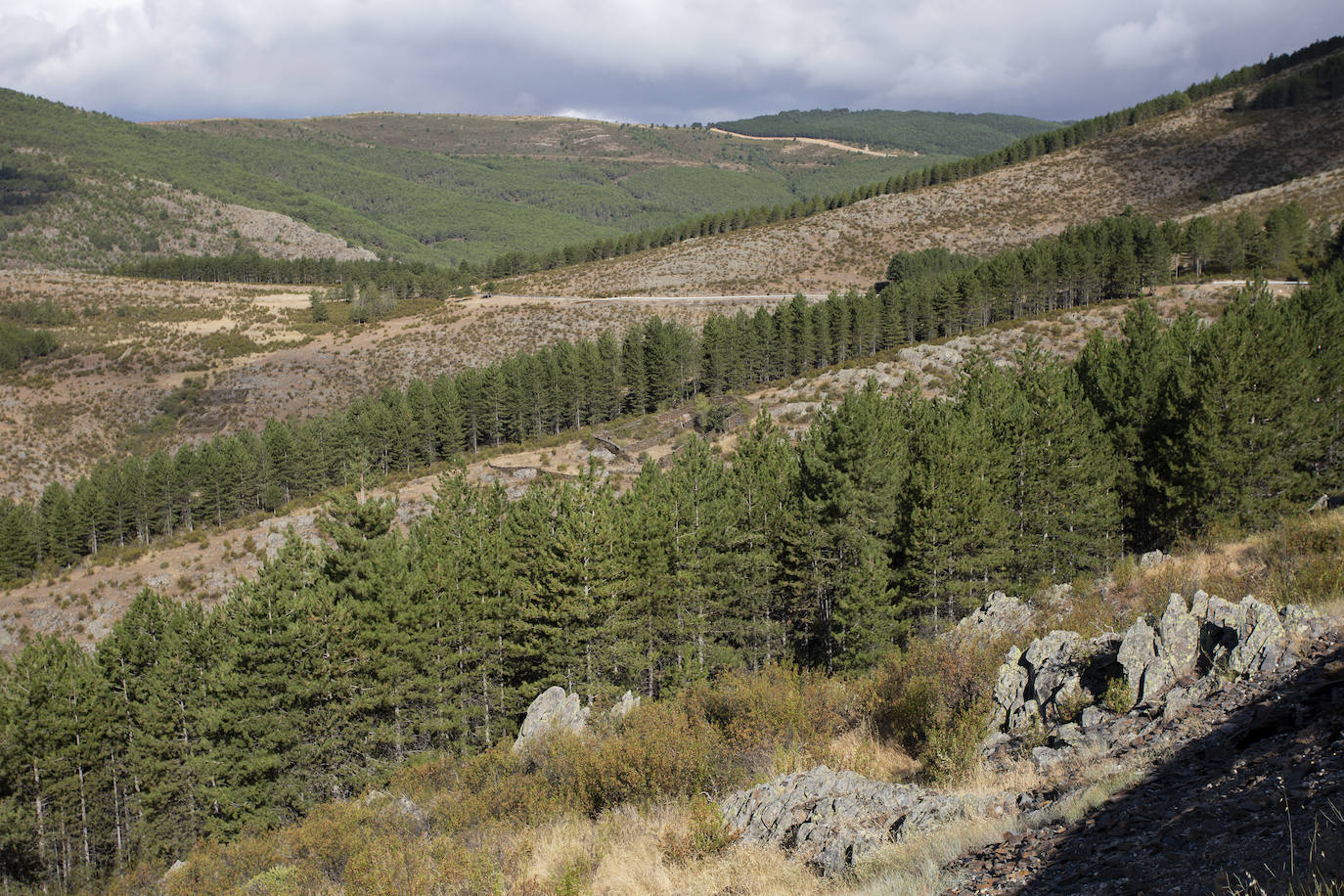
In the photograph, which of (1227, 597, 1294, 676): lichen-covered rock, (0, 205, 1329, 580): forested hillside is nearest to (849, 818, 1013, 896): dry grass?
(1227, 597, 1294, 676): lichen-covered rock

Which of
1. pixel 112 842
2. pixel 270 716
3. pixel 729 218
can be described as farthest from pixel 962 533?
pixel 729 218

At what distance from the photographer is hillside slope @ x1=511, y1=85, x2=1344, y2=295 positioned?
370 ft

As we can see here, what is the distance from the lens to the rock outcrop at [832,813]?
8.42 m

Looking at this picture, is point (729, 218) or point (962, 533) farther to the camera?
point (729, 218)

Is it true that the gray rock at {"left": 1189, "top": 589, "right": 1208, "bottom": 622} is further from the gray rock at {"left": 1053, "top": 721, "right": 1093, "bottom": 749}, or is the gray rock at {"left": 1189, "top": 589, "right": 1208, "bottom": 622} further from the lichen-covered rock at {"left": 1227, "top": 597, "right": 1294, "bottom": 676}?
the gray rock at {"left": 1053, "top": 721, "right": 1093, "bottom": 749}

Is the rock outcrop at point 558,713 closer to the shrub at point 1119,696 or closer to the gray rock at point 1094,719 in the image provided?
the gray rock at point 1094,719

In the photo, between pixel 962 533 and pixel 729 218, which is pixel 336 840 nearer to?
pixel 962 533

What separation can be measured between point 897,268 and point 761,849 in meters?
102

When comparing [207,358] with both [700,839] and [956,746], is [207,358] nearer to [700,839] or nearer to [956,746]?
[700,839]

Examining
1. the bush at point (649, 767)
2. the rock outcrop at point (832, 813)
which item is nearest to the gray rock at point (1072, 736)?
the rock outcrop at point (832, 813)

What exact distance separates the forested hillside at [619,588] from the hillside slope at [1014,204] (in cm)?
8565

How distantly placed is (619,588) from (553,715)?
633cm

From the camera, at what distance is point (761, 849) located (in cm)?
895

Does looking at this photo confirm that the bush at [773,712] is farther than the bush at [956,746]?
Yes
